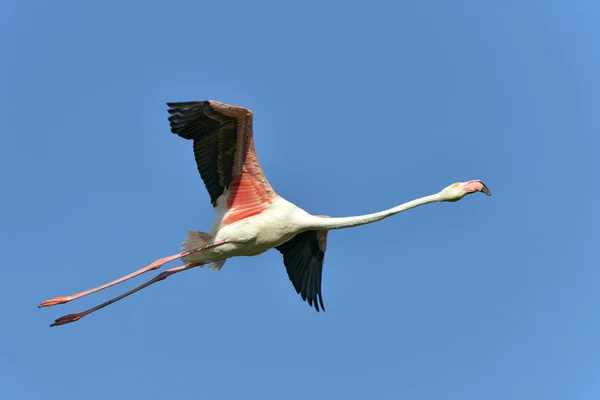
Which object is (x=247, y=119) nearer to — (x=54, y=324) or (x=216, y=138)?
(x=216, y=138)

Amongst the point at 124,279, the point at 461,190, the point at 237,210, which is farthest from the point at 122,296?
the point at 461,190

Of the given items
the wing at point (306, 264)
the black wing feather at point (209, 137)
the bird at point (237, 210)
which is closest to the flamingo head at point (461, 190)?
the bird at point (237, 210)

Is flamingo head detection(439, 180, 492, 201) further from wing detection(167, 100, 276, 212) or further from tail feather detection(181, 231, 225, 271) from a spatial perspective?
tail feather detection(181, 231, 225, 271)

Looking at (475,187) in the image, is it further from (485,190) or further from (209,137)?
(209,137)

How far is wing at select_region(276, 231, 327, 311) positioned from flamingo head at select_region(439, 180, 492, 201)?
3.21 metres

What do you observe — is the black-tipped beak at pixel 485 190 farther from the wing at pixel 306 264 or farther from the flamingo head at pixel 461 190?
the wing at pixel 306 264

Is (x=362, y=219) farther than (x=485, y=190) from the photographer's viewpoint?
Yes

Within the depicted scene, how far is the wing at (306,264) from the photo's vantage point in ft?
76.8

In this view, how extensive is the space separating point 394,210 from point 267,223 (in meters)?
2.39

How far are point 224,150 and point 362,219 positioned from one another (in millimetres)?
2885

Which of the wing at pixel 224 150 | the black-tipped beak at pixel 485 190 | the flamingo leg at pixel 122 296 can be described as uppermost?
the wing at pixel 224 150

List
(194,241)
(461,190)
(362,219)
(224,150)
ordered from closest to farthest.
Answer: (461,190)
(224,150)
(362,219)
(194,241)

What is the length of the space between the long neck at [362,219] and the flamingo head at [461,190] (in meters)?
0.17

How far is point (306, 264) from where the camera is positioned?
23.5 m
